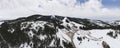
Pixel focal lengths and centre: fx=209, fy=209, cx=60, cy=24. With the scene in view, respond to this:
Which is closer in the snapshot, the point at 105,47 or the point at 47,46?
the point at 105,47

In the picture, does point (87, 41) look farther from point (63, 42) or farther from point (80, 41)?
point (63, 42)

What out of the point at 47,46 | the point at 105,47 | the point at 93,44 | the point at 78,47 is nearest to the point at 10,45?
the point at 47,46

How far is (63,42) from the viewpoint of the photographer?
623ft

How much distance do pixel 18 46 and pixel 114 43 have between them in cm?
8982

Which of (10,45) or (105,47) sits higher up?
(105,47)

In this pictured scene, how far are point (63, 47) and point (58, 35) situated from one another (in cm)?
1764

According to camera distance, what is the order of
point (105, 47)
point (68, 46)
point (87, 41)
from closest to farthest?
1. point (105, 47)
2. point (68, 46)
3. point (87, 41)

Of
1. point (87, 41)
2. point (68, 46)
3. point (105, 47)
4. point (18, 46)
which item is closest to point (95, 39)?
point (87, 41)

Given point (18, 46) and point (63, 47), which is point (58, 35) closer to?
point (63, 47)

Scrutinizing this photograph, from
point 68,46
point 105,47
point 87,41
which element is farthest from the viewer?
point 87,41

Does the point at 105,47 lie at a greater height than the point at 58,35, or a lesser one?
greater

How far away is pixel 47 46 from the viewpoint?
623ft

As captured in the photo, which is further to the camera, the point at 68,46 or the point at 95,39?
the point at 95,39

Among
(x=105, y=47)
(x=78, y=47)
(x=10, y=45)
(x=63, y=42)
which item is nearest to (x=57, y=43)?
(x=63, y=42)
